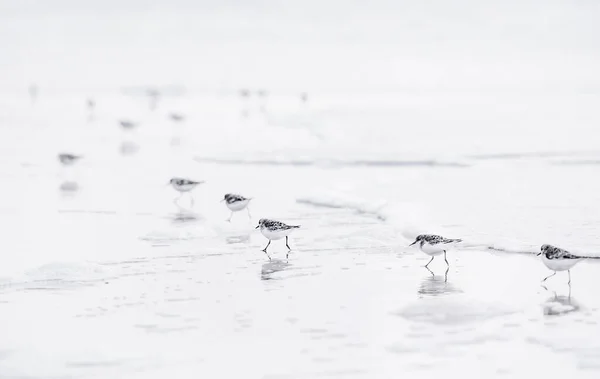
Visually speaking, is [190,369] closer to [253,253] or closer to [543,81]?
[253,253]

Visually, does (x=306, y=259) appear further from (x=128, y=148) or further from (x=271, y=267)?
(x=128, y=148)

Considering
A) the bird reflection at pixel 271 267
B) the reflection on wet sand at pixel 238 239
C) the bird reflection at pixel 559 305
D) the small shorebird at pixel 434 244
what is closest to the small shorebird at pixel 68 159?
the reflection on wet sand at pixel 238 239

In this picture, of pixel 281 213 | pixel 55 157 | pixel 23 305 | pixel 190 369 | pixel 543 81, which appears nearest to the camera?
pixel 190 369

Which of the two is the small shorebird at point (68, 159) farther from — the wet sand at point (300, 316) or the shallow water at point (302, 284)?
the wet sand at point (300, 316)

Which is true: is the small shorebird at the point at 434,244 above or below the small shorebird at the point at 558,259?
above

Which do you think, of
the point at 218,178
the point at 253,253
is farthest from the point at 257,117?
the point at 253,253

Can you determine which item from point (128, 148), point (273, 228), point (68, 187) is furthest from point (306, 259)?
point (128, 148)
